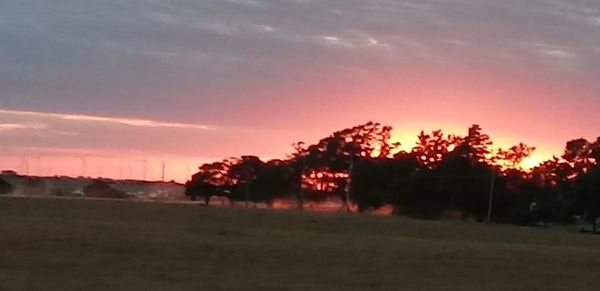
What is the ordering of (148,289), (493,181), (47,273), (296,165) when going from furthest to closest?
(296,165) → (493,181) → (47,273) → (148,289)

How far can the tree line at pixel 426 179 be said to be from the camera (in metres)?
89.8

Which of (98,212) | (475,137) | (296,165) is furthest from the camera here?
(296,165)

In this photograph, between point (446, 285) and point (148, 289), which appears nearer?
point (148, 289)

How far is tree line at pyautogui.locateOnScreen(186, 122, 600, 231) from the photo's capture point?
89812 millimetres

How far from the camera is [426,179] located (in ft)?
299

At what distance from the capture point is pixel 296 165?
11931 cm

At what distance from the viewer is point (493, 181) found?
89.2 m

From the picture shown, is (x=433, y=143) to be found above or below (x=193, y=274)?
above

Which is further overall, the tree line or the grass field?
the tree line

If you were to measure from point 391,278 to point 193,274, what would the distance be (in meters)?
4.09

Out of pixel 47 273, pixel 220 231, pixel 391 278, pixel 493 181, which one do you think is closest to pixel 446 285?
pixel 391 278

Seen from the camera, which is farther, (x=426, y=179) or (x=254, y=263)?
(x=426, y=179)

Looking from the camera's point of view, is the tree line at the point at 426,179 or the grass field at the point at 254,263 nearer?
the grass field at the point at 254,263

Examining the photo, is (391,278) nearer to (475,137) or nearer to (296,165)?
(475,137)
